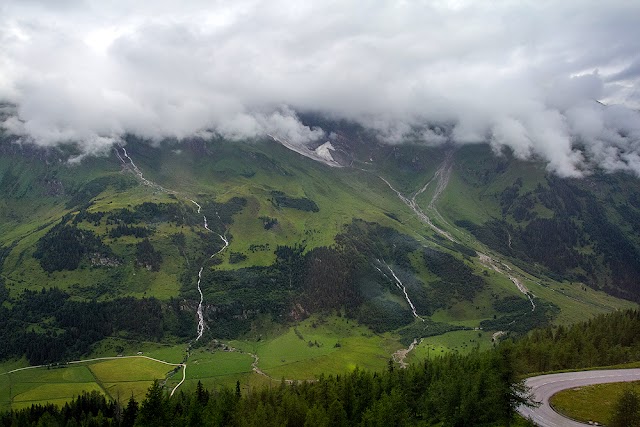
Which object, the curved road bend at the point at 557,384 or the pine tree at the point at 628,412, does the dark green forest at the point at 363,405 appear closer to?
the curved road bend at the point at 557,384

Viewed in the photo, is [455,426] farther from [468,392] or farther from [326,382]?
[326,382]

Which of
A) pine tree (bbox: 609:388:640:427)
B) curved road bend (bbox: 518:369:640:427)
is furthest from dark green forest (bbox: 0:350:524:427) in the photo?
pine tree (bbox: 609:388:640:427)

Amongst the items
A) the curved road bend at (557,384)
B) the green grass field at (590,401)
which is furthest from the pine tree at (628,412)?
the curved road bend at (557,384)

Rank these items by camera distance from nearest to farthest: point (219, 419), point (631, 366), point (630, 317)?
point (219, 419)
point (631, 366)
point (630, 317)

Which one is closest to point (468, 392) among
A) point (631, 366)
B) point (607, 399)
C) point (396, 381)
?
point (607, 399)

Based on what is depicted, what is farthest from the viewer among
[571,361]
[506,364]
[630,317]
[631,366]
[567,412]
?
[630,317]

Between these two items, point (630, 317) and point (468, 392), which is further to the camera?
point (630, 317)

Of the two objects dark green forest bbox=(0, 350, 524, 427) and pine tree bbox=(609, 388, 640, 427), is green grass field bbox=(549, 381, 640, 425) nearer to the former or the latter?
pine tree bbox=(609, 388, 640, 427)
